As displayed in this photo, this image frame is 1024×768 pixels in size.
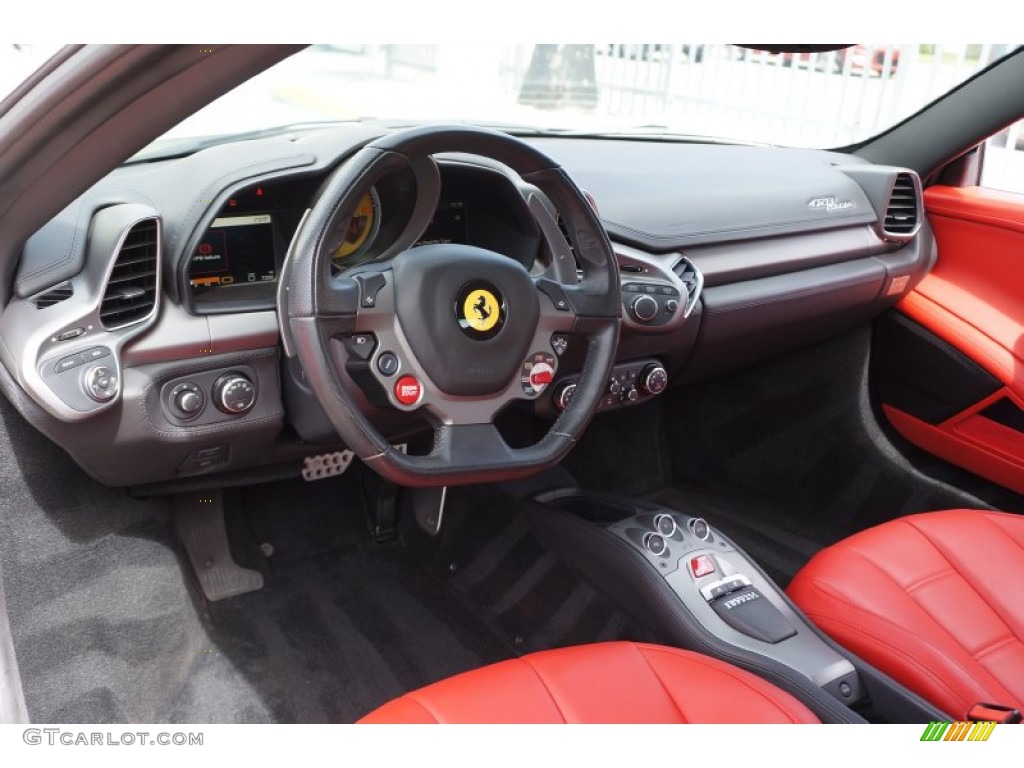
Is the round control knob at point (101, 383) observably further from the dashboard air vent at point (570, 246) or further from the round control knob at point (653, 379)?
the round control knob at point (653, 379)

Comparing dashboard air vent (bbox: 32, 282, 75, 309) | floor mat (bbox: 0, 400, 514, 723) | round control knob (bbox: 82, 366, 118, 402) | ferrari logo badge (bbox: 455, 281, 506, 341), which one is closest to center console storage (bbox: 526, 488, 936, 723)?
floor mat (bbox: 0, 400, 514, 723)

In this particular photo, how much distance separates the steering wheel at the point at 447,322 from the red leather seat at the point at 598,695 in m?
0.32

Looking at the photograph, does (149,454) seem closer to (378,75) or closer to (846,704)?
(846,704)

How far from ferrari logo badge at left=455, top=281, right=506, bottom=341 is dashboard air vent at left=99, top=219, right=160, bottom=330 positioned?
56 centimetres

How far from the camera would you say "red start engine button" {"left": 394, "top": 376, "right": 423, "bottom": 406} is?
61.1 inches

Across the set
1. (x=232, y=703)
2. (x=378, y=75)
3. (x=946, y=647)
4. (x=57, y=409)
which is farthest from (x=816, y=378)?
(x=378, y=75)

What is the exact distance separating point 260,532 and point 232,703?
1.45ft

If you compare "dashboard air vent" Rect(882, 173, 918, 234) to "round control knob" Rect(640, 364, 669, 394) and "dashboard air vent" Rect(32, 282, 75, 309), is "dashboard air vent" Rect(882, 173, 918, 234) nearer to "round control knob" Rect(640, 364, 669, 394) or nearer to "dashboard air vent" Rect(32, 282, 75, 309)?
"round control knob" Rect(640, 364, 669, 394)

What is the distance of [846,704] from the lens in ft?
5.66

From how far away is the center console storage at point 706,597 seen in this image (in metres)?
1.73
